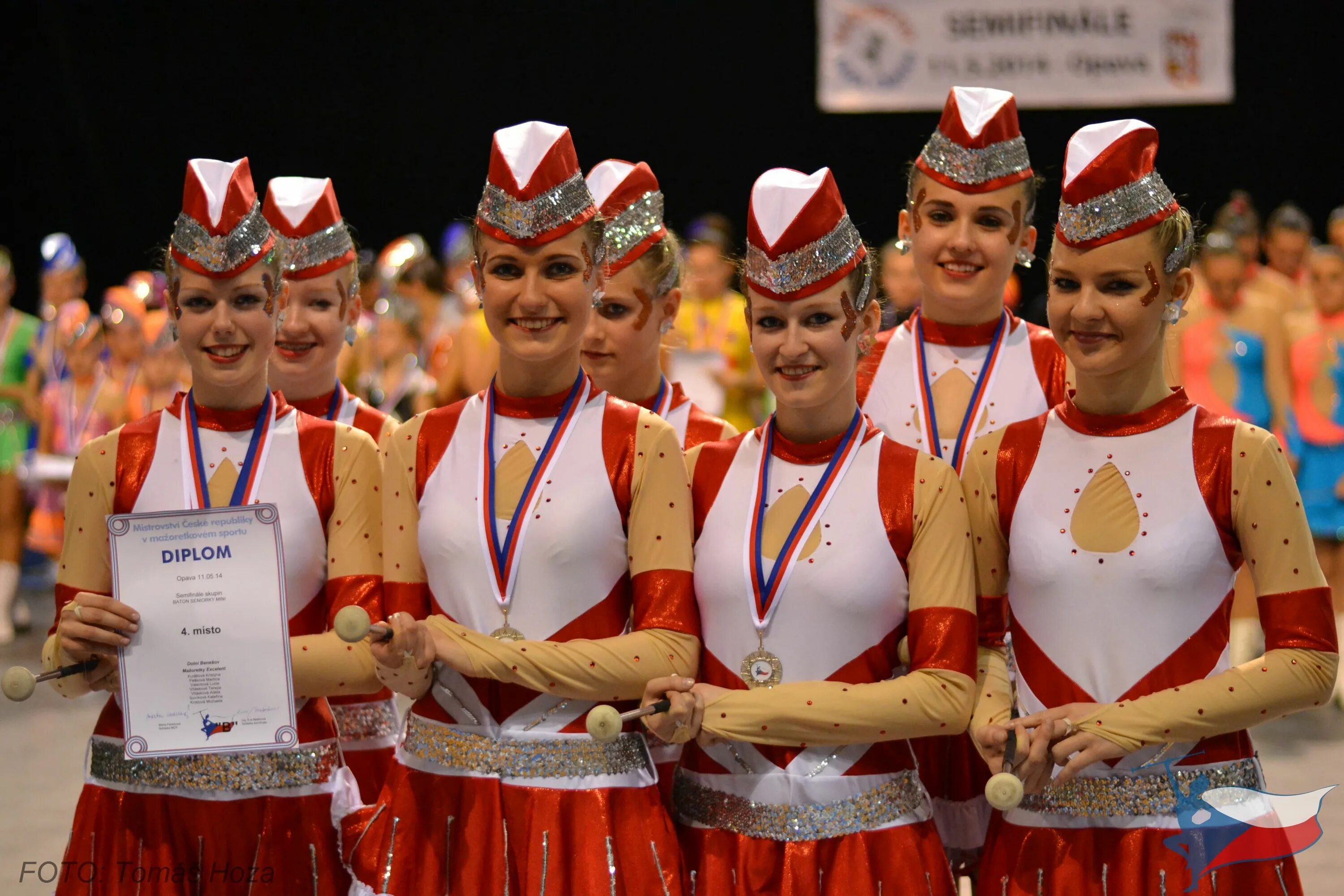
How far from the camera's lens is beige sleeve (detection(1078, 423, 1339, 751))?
2277 millimetres

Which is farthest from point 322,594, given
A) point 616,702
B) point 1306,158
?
point 1306,158

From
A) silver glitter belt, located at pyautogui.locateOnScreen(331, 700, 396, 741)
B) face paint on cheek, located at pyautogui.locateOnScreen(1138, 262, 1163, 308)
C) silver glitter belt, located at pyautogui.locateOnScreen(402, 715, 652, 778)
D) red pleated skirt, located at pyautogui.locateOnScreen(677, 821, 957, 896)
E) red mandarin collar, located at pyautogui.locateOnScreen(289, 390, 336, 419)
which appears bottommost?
silver glitter belt, located at pyautogui.locateOnScreen(331, 700, 396, 741)

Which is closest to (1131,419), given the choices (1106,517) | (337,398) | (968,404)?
(1106,517)

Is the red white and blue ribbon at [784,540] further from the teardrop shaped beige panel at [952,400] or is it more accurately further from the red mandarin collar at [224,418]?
the red mandarin collar at [224,418]

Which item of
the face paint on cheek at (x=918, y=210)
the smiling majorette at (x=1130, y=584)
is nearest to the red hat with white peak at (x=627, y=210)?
the face paint on cheek at (x=918, y=210)

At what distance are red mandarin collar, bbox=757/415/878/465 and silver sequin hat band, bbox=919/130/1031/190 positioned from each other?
83 centimetres

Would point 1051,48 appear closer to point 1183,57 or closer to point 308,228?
point 1183,57

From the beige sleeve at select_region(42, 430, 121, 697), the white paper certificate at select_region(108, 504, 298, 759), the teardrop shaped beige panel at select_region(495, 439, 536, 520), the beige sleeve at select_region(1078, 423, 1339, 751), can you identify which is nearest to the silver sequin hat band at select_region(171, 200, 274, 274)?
the beige sleeve at select_region(42, 430, 121, 697)

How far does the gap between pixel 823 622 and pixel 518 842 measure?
609mm

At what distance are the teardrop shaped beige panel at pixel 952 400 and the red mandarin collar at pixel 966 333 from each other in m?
0.07

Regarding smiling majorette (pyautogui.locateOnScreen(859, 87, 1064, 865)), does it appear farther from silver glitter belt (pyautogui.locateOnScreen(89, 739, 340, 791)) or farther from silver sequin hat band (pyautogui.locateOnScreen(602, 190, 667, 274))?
silver glitter belt (pyautogui.locateOnScreen(89, 739, 340, 791))

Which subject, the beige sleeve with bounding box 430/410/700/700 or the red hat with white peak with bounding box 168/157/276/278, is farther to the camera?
the red hat with white peak with bounding box 168/157/276/278

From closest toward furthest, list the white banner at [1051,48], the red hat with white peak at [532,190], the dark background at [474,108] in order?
the red hat with white peak at [532,190] < the white banner at [1051,48] < the dark background at [474,108]

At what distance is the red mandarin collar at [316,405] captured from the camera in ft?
11.8
